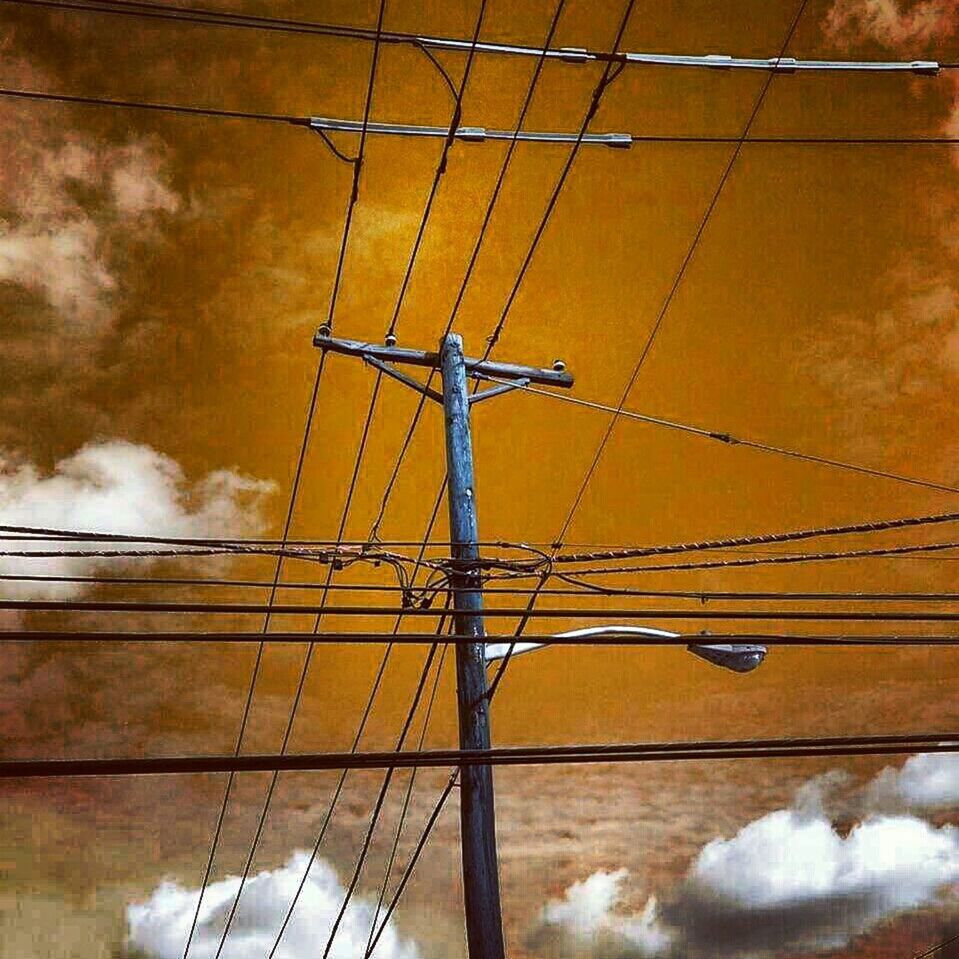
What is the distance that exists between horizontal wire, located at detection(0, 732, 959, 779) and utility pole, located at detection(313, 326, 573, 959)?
1.12 metres

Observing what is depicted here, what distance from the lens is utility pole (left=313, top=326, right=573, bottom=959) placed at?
16.9 ft

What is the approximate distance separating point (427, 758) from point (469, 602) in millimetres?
2906

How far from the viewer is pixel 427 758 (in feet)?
9.66

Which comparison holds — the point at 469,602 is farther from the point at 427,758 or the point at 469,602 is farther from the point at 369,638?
the point at 427,758

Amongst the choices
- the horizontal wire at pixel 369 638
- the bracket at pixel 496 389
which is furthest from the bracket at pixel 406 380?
the horizontal wire at pixel 369 638

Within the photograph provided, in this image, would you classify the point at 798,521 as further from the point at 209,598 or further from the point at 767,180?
the point at 209,598

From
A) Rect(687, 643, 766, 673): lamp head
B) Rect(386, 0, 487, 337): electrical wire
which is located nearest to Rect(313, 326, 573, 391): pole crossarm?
Rect(386, 0, 487, 337): electrical wire

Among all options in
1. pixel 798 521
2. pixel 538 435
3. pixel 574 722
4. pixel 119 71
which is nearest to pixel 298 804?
pixel 574 722

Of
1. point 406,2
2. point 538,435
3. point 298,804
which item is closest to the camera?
point 406,2

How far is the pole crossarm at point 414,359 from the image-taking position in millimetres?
7238

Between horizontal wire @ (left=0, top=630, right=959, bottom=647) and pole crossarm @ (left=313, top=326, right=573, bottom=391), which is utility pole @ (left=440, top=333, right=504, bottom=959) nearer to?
pole crossarm @ (left=313, top=326, right=573, bottom=391)

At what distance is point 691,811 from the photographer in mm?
23047

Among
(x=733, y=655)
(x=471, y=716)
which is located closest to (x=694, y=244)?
(x=733, y=655)

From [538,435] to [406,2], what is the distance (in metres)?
9.30
